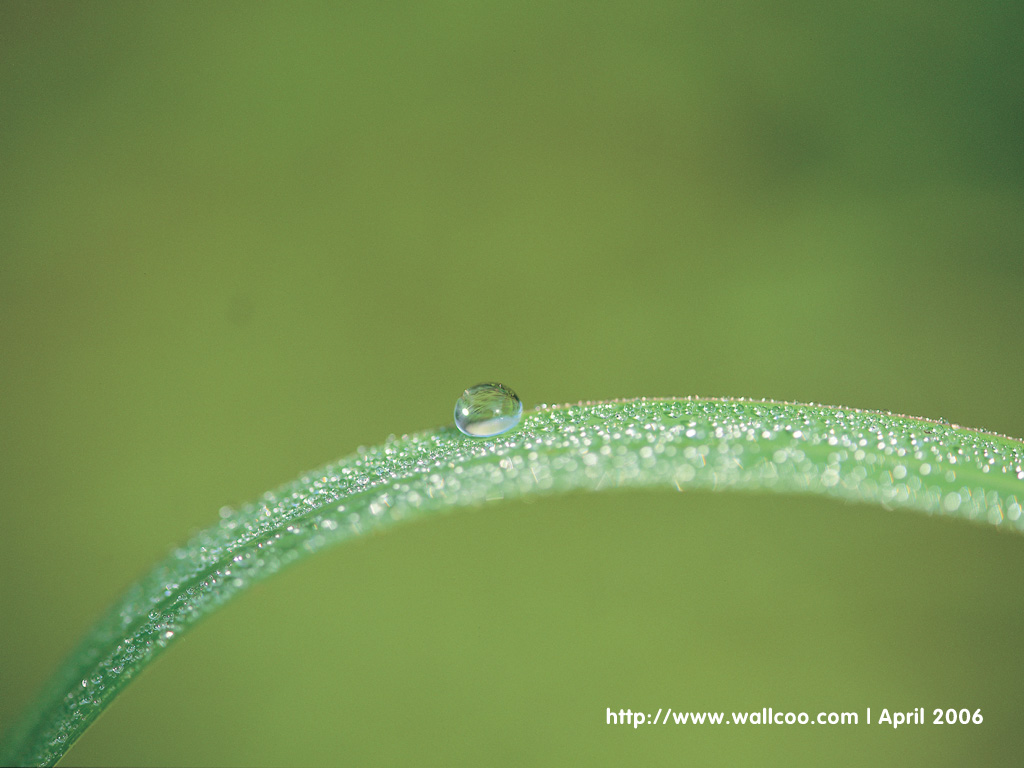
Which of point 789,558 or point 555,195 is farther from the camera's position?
point 555,195

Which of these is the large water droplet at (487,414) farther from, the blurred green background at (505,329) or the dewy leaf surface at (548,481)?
the blurred green background at (505,329)

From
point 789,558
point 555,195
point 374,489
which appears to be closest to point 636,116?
point 555,195

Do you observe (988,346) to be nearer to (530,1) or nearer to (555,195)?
(555,195)

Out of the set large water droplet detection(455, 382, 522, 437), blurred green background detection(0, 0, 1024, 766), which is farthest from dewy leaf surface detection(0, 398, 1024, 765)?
blurred green background detection(0, 0, 1024, 766)

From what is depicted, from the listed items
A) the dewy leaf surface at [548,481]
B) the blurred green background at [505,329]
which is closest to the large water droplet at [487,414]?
the dewy leaf surface at [548,481]

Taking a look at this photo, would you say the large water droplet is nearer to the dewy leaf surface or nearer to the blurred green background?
the dewy leaf surface
